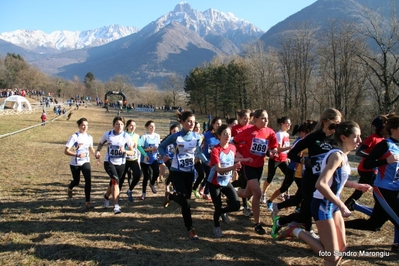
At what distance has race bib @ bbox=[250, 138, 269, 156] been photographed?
565cm

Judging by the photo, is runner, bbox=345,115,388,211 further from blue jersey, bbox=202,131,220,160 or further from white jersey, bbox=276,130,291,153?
blue jersey, bbox=202,131,220,160

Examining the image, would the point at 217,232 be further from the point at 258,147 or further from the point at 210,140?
the point at 210,140

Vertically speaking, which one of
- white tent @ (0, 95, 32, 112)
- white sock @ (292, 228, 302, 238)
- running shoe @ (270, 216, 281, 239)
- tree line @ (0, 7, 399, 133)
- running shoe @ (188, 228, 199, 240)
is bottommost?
running shoe @ (188, 228, 199, 240)

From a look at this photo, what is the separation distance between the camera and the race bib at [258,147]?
565 cm

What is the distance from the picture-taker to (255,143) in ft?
18.6

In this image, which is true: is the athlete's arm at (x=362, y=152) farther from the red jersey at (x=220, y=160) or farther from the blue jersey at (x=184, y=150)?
the blue jersey at (x=184, y=150)

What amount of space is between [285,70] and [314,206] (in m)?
44.2

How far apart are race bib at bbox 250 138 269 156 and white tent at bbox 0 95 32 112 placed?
43.3m

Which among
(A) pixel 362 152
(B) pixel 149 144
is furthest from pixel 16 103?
(A) pixel 362 152

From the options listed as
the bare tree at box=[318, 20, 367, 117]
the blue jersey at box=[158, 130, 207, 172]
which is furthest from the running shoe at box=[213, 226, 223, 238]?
the bare tree at box=[318, 20, 367, 117]

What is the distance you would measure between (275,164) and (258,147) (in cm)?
150

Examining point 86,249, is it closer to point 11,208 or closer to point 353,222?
point 11,208

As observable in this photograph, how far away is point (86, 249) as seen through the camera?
15.4ft

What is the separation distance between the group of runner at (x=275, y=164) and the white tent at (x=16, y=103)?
40956mm
